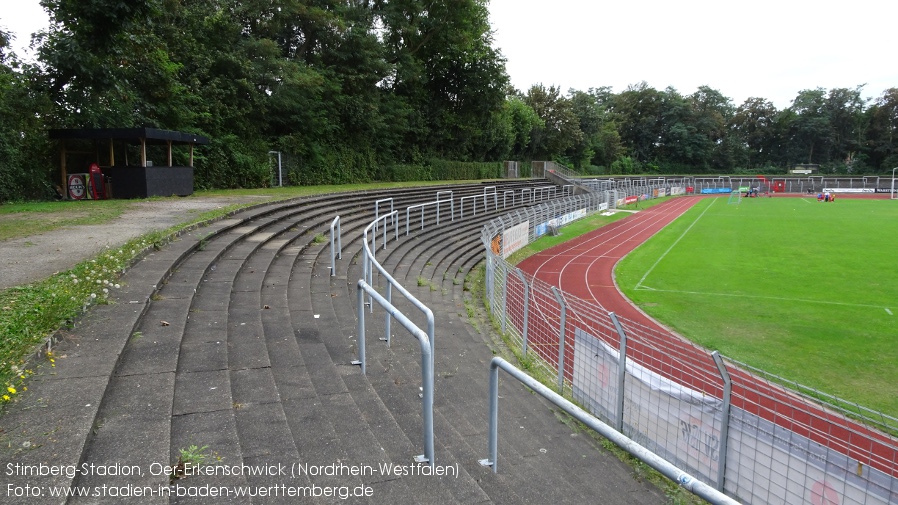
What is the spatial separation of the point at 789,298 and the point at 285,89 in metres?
23.9

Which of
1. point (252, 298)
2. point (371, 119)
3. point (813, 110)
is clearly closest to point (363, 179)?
point (371, 119)

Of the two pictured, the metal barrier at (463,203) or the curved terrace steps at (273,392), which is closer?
the curved terrace steps at (273,392)

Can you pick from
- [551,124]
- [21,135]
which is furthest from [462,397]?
[551,124]

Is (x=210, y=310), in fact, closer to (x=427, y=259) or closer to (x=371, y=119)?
(x=427, y=259)

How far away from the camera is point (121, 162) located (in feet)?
64.6

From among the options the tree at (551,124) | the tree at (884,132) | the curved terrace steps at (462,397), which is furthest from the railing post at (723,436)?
the tree at (884,132)

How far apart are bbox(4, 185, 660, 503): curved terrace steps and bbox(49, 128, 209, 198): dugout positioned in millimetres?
10073

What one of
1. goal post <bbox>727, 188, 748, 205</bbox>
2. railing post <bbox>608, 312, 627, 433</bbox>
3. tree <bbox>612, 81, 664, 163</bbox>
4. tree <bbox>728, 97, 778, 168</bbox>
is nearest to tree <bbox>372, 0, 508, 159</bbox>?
goal post <bbox>727, 188, 748, 205</bbox>

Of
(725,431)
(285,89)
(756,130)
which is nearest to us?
(725,431)

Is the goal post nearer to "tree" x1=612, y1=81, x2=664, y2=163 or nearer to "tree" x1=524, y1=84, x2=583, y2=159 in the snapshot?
"tree" x1=524, y1=84, x2=583, y2=159

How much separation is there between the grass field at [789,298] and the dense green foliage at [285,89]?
16.9 m

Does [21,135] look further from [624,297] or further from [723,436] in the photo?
[723,436]

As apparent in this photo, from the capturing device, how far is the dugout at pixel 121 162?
1619 cm

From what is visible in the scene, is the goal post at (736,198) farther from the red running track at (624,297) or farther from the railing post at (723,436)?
the railing post at (723,436)
